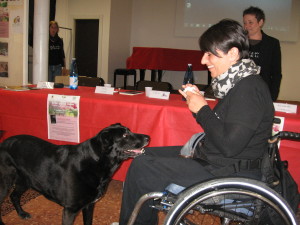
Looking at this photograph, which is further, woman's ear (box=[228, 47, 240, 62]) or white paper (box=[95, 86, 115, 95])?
white paper (box=[95, 86, 115, 95])

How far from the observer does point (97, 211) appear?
1.97 metres

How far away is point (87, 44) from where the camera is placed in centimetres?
855

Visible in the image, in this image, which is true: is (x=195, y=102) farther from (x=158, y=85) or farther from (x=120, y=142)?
(x=158, y=85)

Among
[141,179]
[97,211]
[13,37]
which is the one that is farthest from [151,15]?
[141,179]

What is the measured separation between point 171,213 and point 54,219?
3.92ft

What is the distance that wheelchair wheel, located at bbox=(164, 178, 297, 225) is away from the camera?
92 cm

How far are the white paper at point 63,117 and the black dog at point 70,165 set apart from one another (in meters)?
0.43

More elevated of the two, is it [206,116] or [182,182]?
[206,116]

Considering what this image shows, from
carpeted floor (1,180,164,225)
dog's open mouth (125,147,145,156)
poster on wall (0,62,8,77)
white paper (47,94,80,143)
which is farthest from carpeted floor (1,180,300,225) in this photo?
poster on wall (0,62,8,77)

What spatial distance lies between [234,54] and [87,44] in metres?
7.98

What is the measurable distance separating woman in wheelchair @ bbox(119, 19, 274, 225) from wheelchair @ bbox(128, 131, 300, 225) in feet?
0.23

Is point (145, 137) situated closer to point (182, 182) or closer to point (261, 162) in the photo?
point (182, 182)

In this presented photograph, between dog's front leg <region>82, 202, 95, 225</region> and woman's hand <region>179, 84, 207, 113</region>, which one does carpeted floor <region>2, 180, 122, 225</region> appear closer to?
dog's front leg <region>82, 202, 95, 225</region>

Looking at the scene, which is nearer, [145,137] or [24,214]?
[145,137]
